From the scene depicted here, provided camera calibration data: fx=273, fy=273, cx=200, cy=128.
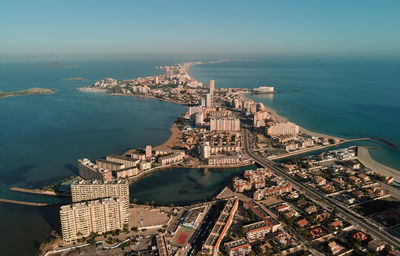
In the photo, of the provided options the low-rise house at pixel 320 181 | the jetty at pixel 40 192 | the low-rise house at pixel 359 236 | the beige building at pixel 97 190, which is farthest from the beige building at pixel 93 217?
the low-rise house at pixel 320 181

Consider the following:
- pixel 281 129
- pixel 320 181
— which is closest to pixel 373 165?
pixel 320 181

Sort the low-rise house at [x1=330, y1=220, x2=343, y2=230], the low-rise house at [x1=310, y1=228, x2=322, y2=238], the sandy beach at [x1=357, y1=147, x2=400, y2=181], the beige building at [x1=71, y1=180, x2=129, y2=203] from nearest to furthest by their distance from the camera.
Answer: the low-rise house at [x1=310, y1=228, x2=322, y2=238], the low-rise house at [x1=330, y1=220, x2=343, y2=230], the beige building at [x1=71, y1=180, x2=129, y2=203], the sandy beach at [x1=357, y1=147, x2=400, y2=181]

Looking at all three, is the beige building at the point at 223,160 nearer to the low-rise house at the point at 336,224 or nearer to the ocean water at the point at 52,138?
the ocean water at the point at 52,138

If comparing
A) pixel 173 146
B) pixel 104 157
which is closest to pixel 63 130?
pixel 104 157

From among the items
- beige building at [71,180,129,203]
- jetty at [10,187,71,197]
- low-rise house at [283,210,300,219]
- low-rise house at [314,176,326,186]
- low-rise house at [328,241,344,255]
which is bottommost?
low-rise house at [328,241,344,255]

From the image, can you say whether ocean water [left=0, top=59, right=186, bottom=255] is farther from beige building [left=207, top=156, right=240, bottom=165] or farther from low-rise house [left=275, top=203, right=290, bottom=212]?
low-rise house [left=275, top=203, right=290, bottom=212]

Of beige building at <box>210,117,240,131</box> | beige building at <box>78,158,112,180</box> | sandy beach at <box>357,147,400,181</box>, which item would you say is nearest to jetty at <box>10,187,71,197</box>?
beige building at <box>78,158,112,180</box>

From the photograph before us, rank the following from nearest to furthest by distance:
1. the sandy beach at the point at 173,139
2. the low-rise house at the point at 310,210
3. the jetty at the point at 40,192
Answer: the low-rise house at the point at 310,210
the jetty at the point at 40,192
the sandy beach at the point at 173,139
